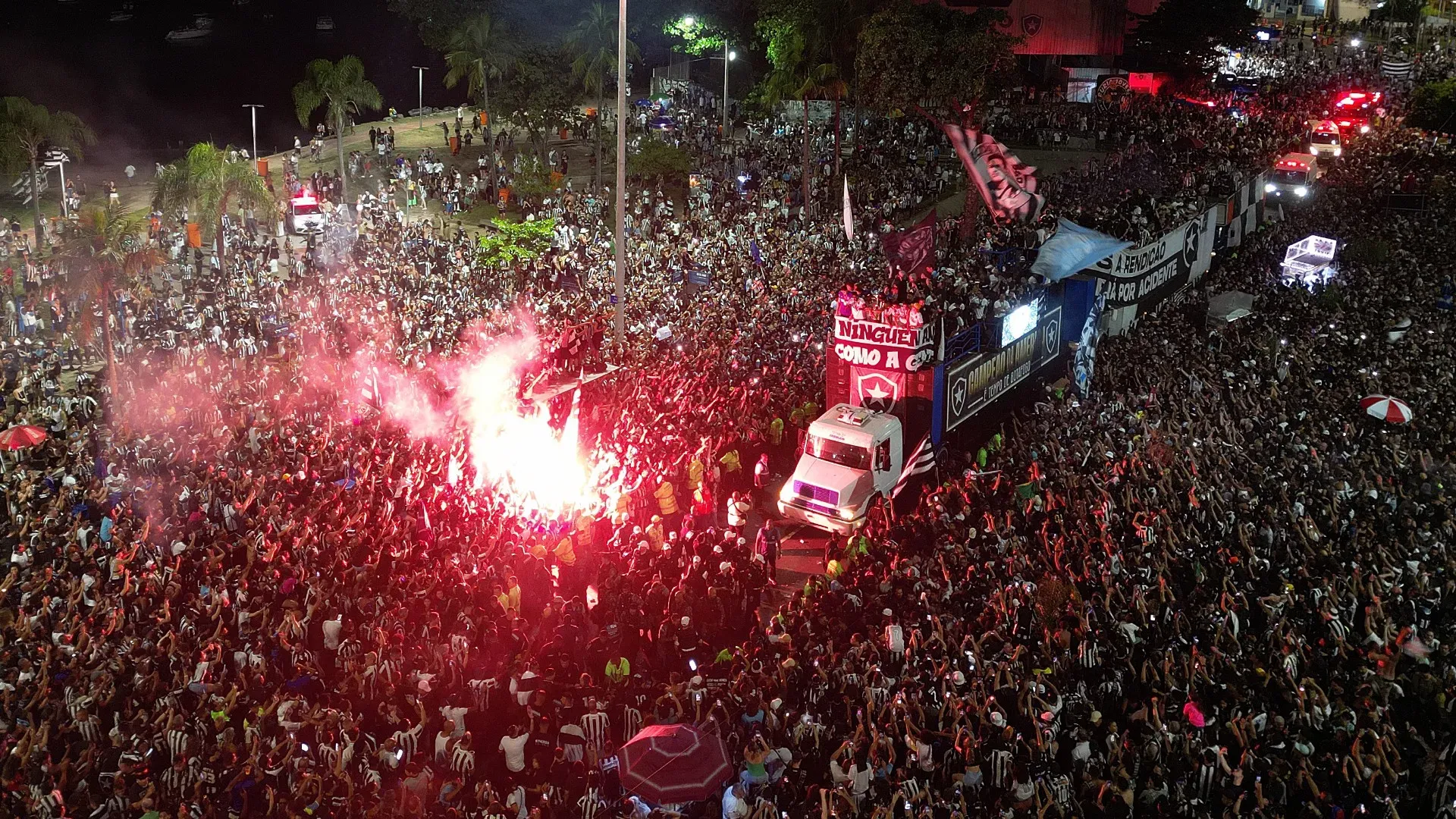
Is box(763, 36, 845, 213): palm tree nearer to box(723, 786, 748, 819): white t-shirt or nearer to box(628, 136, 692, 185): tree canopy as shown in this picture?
box(628, 136, 692, 185): tree canopy

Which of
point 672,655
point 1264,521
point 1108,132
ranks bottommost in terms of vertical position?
point 672,655

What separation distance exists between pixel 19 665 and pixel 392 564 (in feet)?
13.6

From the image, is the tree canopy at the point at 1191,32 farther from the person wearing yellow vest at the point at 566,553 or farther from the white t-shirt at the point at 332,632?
the white t-shirt at the point at 332,632

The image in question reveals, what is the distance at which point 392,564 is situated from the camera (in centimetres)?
1498

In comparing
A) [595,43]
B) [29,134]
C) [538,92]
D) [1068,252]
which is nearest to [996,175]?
[1068,252]

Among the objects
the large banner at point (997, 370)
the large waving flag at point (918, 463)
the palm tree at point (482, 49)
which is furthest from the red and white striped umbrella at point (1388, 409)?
the palm tree at point (482, 49)

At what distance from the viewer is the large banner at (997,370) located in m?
19.7

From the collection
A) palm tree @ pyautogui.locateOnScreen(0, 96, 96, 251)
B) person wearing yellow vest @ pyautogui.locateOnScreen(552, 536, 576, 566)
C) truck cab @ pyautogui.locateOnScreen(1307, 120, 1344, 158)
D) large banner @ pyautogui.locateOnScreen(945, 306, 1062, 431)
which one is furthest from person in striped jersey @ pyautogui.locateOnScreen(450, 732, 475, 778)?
truck cab @ pyautogui.locateOnScreen(1307, 120, 1344, 158)

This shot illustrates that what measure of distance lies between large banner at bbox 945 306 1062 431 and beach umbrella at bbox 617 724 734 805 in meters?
10.0

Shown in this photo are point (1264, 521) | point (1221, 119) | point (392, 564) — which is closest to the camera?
point (392, 564)

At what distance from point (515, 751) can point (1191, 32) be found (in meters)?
45.5

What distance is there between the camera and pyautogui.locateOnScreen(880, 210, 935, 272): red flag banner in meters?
21.9

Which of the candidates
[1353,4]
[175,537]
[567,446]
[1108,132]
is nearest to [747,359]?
[567,446]

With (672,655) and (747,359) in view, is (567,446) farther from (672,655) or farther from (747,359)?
(672,655)
